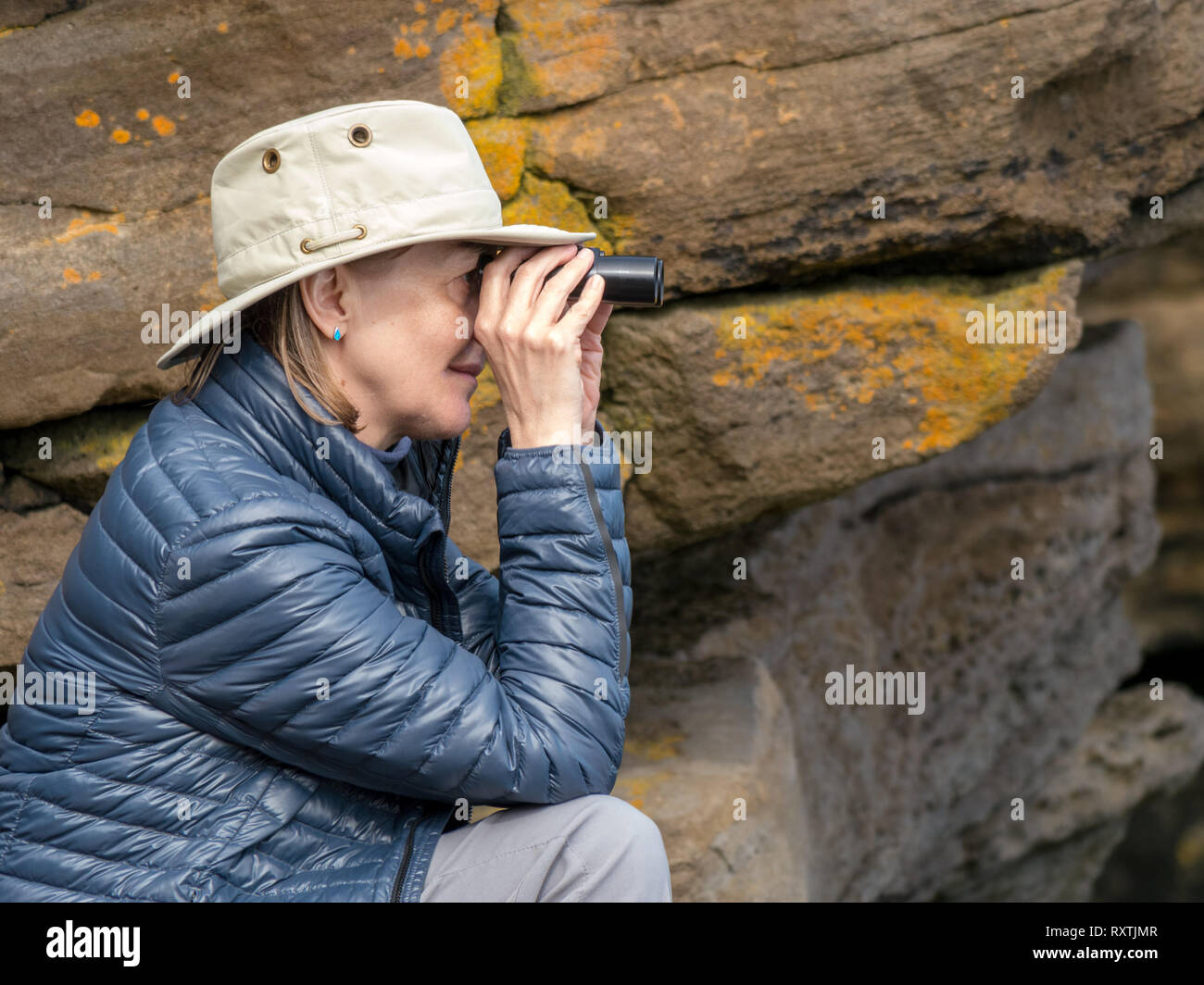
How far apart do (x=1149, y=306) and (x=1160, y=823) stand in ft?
7.56

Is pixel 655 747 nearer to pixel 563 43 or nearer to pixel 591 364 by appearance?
pixel 591 364

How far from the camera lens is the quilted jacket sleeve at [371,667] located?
1.51 m

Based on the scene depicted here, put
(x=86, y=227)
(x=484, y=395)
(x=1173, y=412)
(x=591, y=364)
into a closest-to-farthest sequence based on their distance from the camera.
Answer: (x=591, y=364), (x=86, y=227), (x=484, y=395), (x=1173, y=412)

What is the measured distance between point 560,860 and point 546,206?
1499 millimetres

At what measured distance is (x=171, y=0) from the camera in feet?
7.98

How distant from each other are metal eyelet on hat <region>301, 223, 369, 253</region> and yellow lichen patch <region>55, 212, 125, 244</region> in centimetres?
101

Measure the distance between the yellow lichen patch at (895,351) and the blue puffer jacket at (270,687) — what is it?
1196mm

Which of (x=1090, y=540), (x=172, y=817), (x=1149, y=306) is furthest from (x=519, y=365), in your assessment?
(x=1149, y=306)

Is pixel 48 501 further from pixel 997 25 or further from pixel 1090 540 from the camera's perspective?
pixel 1090 540

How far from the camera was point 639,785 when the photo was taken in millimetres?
2986

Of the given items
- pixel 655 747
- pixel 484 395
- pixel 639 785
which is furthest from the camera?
pixel 655 747

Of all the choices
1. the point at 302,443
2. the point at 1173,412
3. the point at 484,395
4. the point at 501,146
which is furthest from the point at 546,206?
the point at 1173,412

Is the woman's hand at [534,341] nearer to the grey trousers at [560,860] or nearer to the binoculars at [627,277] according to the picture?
the binoculars at [627,277]

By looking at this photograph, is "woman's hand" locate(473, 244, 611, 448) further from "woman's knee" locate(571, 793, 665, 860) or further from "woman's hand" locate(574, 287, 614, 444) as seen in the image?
"woman's knee" locate(571, 793, 665, 860)
